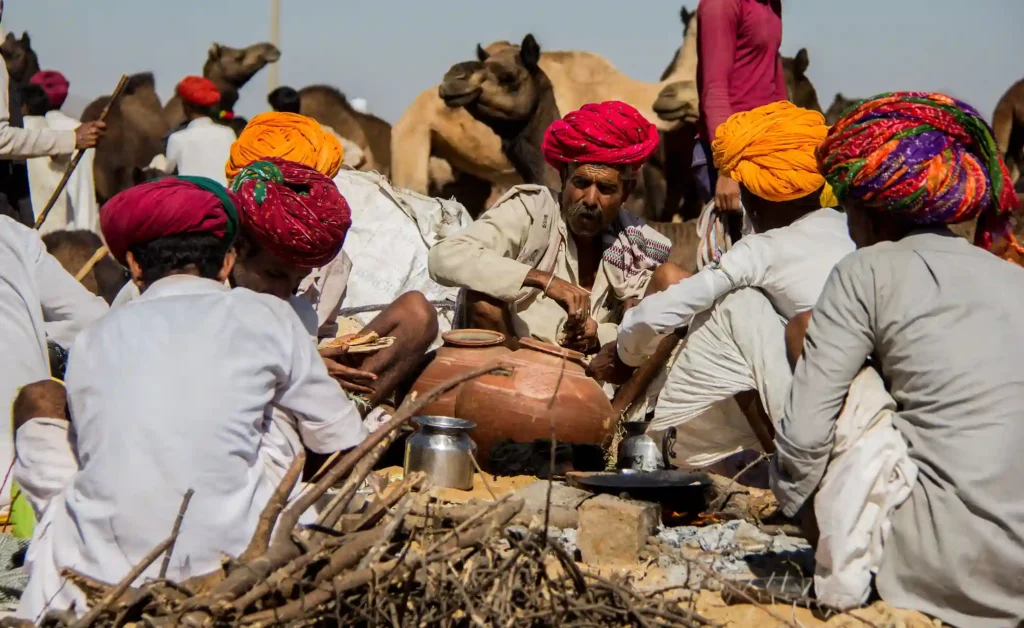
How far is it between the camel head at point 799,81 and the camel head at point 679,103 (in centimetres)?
212

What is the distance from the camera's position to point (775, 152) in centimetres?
528

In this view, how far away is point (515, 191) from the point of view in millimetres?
6156

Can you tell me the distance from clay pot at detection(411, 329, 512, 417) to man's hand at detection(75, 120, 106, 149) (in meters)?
3.03

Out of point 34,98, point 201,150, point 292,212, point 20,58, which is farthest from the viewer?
point 20,58

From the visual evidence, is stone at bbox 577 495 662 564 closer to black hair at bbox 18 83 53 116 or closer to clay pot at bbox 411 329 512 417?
clay pot at bbox 411 329 512 417

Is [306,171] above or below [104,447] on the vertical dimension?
above

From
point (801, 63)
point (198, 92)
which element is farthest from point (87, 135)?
point (801, 63)

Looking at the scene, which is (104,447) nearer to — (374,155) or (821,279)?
(821,279)

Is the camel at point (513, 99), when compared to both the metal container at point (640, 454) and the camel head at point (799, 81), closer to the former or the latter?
the camel head at point (799, 81)

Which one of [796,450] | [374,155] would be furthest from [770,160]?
[374,155]

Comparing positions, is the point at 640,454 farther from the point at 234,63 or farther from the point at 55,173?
the point at 234,63

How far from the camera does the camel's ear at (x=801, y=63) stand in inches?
600

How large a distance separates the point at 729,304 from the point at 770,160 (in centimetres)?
71

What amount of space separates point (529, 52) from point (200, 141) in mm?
5670
